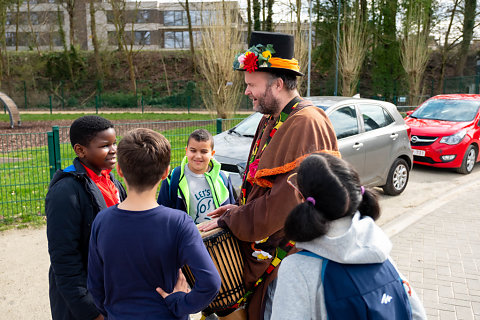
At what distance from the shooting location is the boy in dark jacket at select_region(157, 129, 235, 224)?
134 inches

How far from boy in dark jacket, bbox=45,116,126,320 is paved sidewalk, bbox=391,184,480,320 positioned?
126 inches

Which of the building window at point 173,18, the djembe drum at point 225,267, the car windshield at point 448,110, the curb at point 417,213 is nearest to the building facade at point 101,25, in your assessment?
the building window at point 173,18

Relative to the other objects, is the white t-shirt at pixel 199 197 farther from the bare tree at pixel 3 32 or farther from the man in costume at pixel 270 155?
the bare tree at pixel 3 32

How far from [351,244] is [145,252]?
89cm

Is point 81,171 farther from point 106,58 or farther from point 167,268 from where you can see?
point 106,58

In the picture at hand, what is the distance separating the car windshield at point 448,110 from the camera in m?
10.8

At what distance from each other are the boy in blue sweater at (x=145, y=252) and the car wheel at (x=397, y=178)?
654cm

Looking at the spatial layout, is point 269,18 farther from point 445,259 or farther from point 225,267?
point 225,267

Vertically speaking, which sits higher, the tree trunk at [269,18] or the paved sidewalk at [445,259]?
the tree trunk at [269,18]

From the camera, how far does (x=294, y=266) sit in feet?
5.24

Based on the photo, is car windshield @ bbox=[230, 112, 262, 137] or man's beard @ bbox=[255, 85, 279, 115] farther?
car windshield @ bbox=[230, 112, 262, 137]

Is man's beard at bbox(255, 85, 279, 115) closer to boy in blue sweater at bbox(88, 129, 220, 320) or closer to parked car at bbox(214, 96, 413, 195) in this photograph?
boy in blue sweater at bbox(88, 129, 220, 320)

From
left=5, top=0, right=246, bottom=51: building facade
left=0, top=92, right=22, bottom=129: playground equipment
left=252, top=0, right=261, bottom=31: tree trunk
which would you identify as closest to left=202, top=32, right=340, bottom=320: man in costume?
left=0, top=92, right=22, bottom=129: playground equipment

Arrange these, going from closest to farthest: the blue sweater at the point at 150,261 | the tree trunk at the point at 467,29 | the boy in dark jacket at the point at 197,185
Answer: the blue sweater at the point at 150,261 < the boy in dark jacket at the point at 197,185 < the tree trunk at the point at 467,29
